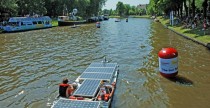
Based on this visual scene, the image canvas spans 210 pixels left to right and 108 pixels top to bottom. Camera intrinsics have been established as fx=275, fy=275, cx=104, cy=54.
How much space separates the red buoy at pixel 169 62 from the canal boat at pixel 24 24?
54.6 metres

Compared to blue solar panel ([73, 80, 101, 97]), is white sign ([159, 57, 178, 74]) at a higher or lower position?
higher

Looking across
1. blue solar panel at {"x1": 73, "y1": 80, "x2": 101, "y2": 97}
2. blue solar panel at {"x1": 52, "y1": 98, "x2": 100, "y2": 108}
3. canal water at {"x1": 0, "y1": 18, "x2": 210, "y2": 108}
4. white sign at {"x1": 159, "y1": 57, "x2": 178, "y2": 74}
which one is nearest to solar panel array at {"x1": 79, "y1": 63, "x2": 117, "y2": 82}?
canal water at {"x1": 0, "y1": 18, "x2": 210, "y2": 108}

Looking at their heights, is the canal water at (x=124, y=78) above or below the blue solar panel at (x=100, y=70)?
below

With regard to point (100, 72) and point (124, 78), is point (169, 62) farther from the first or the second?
point (100, 72)

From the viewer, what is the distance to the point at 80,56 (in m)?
30.7

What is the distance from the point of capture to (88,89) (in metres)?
15.5

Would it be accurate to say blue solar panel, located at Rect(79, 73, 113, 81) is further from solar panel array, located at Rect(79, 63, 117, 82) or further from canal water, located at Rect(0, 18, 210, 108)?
canal water, located at Rect(0, 18, 210, 108)

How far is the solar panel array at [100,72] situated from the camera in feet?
60.1

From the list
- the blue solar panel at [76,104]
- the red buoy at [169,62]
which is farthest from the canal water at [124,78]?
the blue solar panel at [76,104]

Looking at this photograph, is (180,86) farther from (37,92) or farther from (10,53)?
(10,53)

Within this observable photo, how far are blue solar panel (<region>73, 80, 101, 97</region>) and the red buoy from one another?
5339 mm

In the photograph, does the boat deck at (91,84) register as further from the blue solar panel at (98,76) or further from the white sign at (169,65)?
the white sign at (169,65)

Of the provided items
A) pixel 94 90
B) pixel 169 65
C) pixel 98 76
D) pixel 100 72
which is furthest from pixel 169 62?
pixel 94 90

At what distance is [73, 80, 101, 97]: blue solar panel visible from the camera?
14773 millimetres
